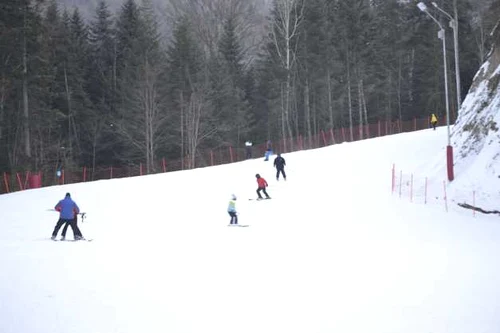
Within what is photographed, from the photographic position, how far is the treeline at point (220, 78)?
1860 inches

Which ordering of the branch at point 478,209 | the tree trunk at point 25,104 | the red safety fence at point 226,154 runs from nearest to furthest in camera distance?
the branch at point 478,209, the tree trunk at point 25,104, the red safety fence at point 226,154

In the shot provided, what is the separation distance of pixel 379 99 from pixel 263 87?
14.9 meters

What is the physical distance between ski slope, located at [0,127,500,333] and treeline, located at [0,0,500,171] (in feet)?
78.2

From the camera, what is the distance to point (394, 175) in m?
25.5

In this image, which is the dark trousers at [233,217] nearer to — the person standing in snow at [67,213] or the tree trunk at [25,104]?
the person standing in snow at [67,213]

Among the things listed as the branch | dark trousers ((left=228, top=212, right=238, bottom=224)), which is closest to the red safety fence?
dark trousers ((left=228, top=212, right=238, bottom=224))

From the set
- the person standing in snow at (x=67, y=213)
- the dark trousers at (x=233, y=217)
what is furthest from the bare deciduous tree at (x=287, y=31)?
the person standing in snow at (x=67, y=213)

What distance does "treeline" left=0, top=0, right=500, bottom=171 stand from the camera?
155ft

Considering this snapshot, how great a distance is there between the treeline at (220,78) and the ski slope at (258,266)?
23824 mm

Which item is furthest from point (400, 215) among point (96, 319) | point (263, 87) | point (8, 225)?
point (263, 87)

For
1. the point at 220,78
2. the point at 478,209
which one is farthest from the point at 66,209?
the point at 220,78

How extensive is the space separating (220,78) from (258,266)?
4444 cm

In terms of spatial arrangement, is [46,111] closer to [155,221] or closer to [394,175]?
[155,221]

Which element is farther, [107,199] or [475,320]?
[107,199]
